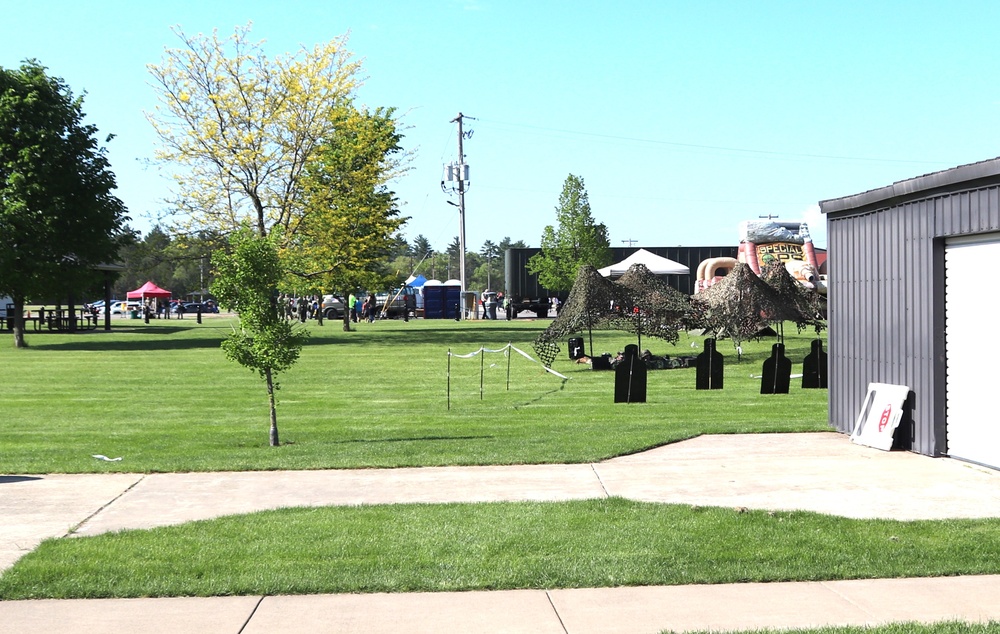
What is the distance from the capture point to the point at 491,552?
24.7 feet

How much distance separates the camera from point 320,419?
17.2 m

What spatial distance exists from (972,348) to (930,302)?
74 cm

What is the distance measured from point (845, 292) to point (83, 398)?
14400 mm

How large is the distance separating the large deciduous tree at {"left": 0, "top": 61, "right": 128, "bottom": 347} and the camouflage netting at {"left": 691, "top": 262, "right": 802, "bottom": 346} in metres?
23.3

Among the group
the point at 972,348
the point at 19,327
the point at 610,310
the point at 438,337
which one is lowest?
the point at 438,337

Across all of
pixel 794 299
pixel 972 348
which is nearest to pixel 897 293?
pixel 972 348

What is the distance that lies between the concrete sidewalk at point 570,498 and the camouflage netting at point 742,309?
16.2 meters

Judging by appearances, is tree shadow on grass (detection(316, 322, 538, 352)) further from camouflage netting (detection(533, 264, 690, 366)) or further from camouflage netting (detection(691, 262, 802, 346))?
camouflage netting (detection(533, 264, 690, 366))

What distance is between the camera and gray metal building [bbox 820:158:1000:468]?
35.8ft

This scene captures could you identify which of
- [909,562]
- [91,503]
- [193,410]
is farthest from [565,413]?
[909,562]

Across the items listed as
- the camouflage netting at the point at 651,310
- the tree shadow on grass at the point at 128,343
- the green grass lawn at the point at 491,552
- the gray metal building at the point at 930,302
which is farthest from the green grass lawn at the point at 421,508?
the tree shadow on grass at the point at 128,343

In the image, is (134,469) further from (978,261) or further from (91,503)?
(978,261)

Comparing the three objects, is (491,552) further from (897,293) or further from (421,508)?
(897,293)

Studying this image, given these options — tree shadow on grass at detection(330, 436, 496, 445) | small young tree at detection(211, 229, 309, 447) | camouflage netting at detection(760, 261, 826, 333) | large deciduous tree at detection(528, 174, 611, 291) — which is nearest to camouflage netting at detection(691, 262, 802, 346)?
camouflage netting at detection(760, 261, 826, 333)
